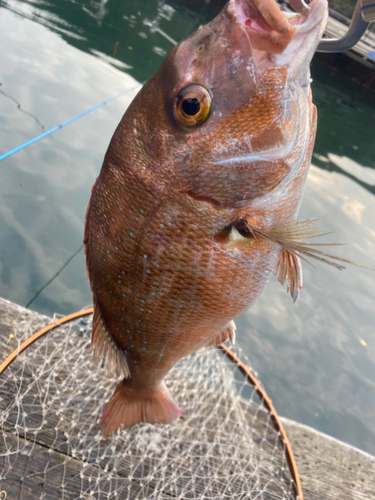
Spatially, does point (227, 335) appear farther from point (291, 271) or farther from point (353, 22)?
point (353, 22)

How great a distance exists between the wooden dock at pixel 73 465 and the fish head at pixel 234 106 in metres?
1.60

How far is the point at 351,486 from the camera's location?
214 centimetres

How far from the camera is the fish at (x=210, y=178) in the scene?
1088mm

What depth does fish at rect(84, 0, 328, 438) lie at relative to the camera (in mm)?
1088

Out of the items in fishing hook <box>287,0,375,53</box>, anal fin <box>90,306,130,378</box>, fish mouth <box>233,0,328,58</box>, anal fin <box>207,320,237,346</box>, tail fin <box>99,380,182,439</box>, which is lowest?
tail fin <box>99,380,182,439</box>

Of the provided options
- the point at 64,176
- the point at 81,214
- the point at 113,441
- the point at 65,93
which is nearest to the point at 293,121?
the point at 113,441

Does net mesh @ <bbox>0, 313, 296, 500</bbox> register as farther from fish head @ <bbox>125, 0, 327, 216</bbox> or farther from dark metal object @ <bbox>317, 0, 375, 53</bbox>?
dark metal object @ <bbox>317, 0, 375, 53</bbox>

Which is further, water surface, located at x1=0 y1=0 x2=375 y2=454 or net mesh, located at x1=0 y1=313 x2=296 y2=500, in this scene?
water surface, located at x1=0 y1=0 x2=375 y2=454

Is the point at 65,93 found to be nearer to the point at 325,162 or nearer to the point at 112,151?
the point at 325,162

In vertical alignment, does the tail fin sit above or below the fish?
below

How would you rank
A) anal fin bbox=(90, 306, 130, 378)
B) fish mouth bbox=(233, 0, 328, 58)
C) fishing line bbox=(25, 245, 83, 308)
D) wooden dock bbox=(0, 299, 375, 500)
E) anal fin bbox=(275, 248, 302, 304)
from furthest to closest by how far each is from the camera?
fishing line bbox=(25, 245, 83, 308) → wooden dock bbox=(0, 299, 375, 500) → anal fin bbox=(90, 306, 130, 378) → anal fin bbox=(275, 248, 302, 304) → fish mouth bbox=(233, 0, 328, 58)

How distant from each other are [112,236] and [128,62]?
32.5 ft

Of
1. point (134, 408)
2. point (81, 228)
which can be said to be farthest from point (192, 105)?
point (81, 228)

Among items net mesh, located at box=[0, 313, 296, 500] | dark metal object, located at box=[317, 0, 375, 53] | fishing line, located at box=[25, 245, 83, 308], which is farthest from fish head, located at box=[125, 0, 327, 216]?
fishing line, located at box=[25, 245, 83, 308]
